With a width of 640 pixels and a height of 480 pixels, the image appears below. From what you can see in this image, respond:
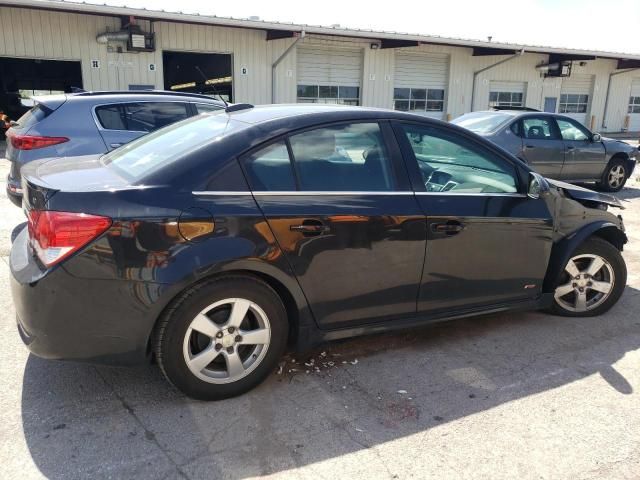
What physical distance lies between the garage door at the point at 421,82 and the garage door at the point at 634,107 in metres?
13.5

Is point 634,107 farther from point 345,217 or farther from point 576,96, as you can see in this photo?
point 345,217

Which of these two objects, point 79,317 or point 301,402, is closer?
point 79,317

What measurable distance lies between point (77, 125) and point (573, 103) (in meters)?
27.0

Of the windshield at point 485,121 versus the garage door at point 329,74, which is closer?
the windshield at point 485,121


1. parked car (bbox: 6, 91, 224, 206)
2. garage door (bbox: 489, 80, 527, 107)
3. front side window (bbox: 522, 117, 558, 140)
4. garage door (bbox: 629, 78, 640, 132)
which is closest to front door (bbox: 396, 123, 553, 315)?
parked car (bbox: 6, 91, 224, 206)

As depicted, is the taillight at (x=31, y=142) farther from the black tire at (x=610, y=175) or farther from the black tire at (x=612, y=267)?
the black tire at (x=610, y=175)

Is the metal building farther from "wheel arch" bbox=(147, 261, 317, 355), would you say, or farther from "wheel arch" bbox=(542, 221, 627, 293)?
"wheel arch" bbox=(542, 221, 627, 293)

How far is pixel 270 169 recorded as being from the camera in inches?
117

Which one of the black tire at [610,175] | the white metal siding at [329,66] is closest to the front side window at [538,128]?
the black tire at [610,175]

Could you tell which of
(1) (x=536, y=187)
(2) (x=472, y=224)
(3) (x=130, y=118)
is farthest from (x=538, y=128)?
(2) (x=472, y=224)

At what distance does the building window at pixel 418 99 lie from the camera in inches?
869

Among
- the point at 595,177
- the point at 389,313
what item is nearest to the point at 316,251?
the point at 389,313

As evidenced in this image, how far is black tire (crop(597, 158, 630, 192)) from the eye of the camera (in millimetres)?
10875

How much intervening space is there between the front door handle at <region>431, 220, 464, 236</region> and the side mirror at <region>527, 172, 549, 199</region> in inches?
27.4
